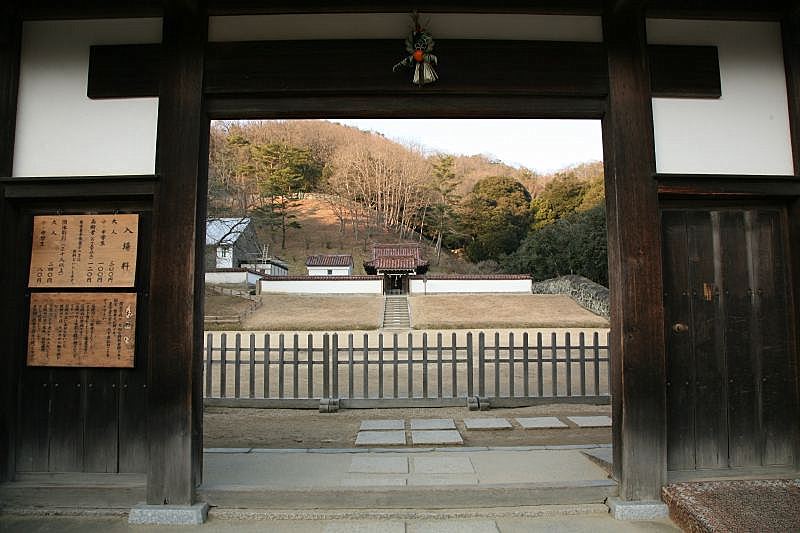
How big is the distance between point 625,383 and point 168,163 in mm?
3486

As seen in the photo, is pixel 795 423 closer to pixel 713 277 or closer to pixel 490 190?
pixel 713 277

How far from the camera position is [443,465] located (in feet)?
13.9

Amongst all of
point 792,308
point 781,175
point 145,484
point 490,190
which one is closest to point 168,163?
point 145,484

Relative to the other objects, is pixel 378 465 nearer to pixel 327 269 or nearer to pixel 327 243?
pixel 327 269

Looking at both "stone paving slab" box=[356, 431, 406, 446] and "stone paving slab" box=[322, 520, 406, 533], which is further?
"stone paving slab" box=[356, 431, 406, 446]

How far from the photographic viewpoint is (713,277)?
3.51 m

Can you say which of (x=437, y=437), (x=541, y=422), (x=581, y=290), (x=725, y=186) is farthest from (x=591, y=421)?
(x=581, y=290)

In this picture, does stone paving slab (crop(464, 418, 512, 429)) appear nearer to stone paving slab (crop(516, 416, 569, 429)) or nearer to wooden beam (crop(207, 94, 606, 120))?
stone paving slab (crop(516, 416, 569, 429))

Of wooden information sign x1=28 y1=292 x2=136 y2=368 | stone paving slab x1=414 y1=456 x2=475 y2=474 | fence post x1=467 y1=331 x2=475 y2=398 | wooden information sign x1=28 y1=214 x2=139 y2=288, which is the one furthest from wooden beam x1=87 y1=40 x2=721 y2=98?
fence post x1=467 y1=331 x2=475 y2=398

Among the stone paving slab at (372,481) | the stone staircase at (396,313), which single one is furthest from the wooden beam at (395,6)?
the stone staircase at (396,313)

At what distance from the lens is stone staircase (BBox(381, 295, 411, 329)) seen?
23.2 m

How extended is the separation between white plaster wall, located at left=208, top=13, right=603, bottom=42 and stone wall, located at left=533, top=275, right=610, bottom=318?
22555mm

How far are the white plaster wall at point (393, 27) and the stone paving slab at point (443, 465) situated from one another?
3.45 m

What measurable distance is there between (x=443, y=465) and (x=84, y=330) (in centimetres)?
303
